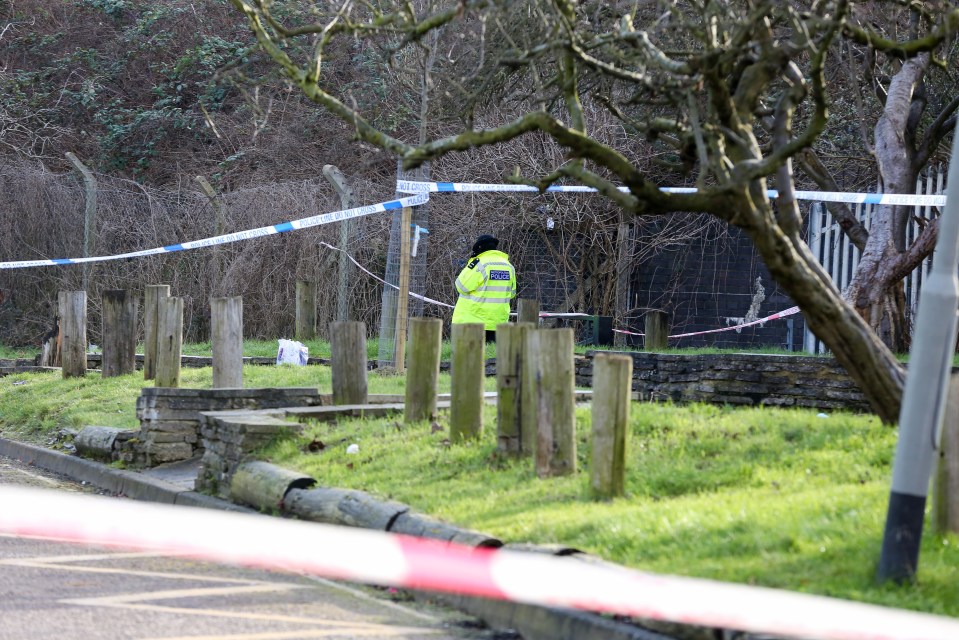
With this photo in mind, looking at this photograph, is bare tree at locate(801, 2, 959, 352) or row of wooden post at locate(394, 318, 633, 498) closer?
row of wooden post at locate(394, 318, 633, 498)

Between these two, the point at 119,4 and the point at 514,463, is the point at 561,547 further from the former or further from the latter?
the point at 119,4

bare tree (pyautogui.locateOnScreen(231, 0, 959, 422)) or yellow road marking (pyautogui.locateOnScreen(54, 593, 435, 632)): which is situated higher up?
bare tree (pyautogui.locateOnScreen(231, 0, 959, 422))

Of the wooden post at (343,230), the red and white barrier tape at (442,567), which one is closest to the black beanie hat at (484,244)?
the wooden post at (343,230)

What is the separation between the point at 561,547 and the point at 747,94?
11.2ft

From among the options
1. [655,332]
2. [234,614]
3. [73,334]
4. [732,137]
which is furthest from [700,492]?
[73,334]

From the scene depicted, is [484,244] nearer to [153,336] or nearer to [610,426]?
[153,336]

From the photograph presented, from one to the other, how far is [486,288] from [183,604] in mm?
8465

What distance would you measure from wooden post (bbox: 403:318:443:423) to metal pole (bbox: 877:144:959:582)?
5.01 meters

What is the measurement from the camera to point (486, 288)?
14.8m

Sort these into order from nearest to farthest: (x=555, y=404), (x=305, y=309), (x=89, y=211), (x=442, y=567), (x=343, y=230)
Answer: (x=442, y=567), (x=555, y=404), (x=343, y=230), (x=305, y=309), (x=89, y=211)

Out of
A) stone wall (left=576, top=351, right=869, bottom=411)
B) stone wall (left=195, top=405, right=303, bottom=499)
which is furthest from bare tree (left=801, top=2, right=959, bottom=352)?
stone wall (left=195, top=405, right=303, bottom=499)

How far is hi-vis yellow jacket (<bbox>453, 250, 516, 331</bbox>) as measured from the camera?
14.7 metres

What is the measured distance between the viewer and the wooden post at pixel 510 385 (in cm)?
912

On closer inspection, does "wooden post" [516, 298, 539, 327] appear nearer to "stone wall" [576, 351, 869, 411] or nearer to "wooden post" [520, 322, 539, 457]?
"stone wall" [576, 351, 869, 411]
